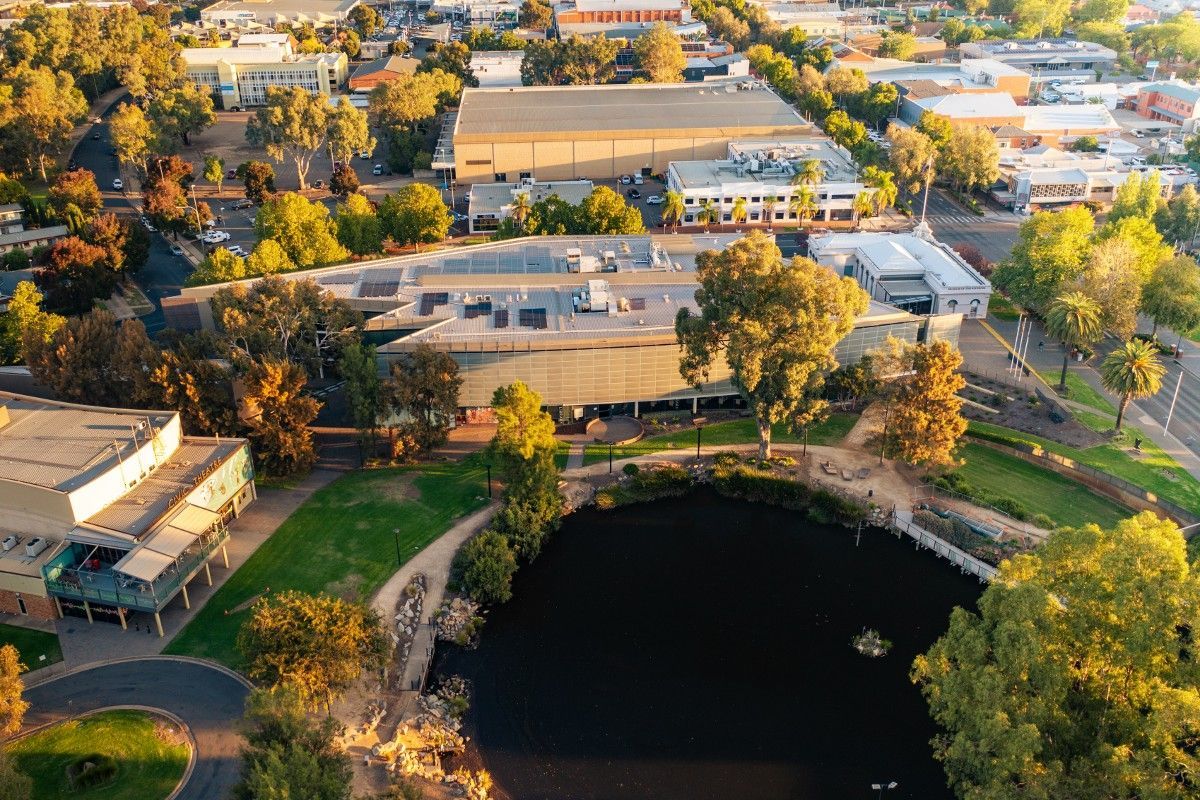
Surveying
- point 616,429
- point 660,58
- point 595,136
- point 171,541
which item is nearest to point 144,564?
point 171,541

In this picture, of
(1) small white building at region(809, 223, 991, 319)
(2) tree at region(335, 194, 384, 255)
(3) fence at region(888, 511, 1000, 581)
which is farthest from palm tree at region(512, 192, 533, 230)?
(3) fence at region(888, 511, 1000, 581)

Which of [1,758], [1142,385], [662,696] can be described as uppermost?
[1142,385]

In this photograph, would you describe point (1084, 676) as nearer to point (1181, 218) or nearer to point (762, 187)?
point (1181, 218)

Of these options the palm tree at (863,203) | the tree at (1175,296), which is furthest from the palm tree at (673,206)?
the tree at (1175,296)

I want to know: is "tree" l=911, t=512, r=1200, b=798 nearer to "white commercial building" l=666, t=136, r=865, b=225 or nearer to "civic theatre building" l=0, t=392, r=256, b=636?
"civic theatre building" l=0, t=392, r=256, b=636

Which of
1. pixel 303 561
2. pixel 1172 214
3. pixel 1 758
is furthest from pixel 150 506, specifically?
pixel 1172 214

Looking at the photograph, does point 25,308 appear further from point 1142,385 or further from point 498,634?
point 1142,385

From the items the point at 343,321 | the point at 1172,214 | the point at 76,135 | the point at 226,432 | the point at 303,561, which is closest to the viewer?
the point at 303,561

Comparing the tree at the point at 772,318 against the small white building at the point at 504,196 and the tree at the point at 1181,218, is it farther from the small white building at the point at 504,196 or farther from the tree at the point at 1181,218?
the tree at the point at 1181,218
